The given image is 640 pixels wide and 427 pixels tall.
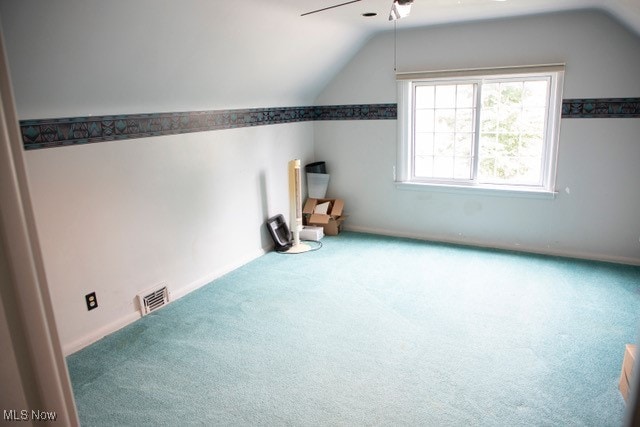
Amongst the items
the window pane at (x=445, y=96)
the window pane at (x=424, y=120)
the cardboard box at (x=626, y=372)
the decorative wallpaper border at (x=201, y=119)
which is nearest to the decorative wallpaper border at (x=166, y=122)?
the decorative wallpaper border at (x=201, y=119)

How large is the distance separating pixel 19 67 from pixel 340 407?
2.37 meters

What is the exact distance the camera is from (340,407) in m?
2.29

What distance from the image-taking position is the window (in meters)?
4.13

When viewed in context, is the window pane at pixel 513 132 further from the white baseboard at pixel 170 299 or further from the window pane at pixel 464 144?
the white baseboard at pixel 170 299

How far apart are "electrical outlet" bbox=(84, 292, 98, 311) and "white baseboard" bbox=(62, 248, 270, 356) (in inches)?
6.9

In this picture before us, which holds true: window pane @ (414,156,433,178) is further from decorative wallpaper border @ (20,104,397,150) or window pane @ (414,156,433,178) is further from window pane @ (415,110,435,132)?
decorative wallpaper border @ (20,104,397,150)

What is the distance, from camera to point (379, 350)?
2785 millimetres

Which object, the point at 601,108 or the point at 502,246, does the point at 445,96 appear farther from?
the point at 502,246

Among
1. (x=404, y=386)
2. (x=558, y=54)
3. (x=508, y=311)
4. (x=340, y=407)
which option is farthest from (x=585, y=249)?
(x=340, y=407)

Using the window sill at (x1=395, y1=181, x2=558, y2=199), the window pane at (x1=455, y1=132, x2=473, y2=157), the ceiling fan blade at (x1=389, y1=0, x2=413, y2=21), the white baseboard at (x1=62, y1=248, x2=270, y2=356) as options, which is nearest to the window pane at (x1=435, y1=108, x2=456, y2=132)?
the window pane at (x1=455, y1=132, x2=473, y2=157)

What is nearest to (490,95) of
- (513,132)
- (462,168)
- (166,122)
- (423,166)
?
(513,132)

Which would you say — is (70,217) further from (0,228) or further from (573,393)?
(573,393)

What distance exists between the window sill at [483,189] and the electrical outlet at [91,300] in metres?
3.16

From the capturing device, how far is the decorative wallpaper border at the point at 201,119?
263cm
